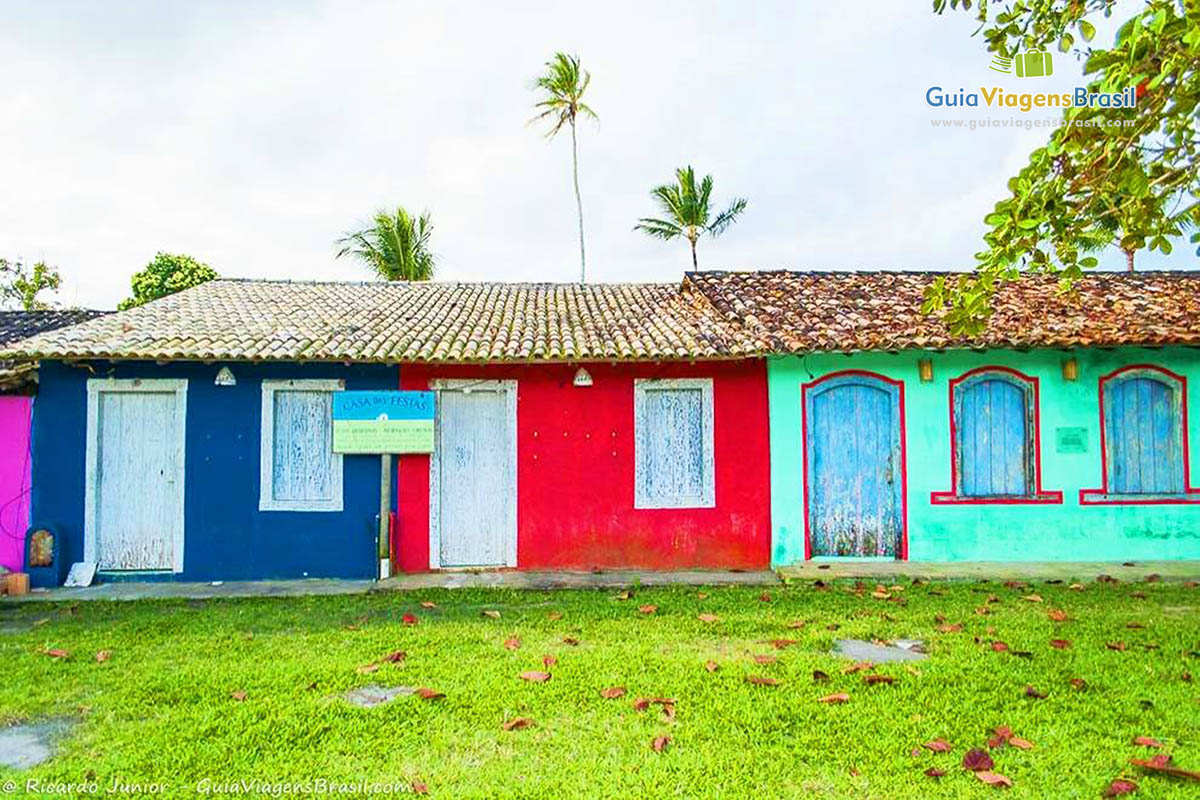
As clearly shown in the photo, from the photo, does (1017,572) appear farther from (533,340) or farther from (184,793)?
(184,793)

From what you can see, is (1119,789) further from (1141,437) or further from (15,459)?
(15,459)

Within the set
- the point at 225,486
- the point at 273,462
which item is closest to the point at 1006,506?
the point at 273,462

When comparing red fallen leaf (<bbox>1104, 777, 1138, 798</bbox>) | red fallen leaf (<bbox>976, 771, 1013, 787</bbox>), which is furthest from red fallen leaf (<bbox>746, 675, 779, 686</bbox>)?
red fallen leaf (<bbox>1104, 777, 1138, 798</bbox>)

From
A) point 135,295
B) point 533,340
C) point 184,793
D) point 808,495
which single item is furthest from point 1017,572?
point 135,295

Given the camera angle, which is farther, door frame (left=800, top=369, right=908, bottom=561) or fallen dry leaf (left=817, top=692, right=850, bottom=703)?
door frame (left=800, top=369, right=908, bottom=561)

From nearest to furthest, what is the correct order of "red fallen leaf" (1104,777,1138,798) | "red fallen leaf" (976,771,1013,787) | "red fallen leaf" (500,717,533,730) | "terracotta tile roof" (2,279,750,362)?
"red fallen leaf" (1104,777,1138,798)
"red fallen leaf" (976,771,1013,787)
"red fallen leaf" (500,717,533,730)
"terracotta tile roof" (2,279,750,362)

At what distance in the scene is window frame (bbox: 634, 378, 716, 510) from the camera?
9.71m

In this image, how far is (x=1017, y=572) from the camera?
29.9 ft

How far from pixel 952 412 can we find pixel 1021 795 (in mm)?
6867

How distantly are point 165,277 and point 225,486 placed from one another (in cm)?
1520

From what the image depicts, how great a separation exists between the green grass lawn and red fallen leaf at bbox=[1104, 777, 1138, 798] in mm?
50

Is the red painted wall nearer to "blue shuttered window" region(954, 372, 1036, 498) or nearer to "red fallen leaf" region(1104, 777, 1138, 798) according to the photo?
"blue shuttered window" region(954, 372, 1036, 498)

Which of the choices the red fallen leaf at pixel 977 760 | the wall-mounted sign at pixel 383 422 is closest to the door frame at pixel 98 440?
the wall-mounted sign at pixel 383 422

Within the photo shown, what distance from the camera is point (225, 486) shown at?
927 centimetres
